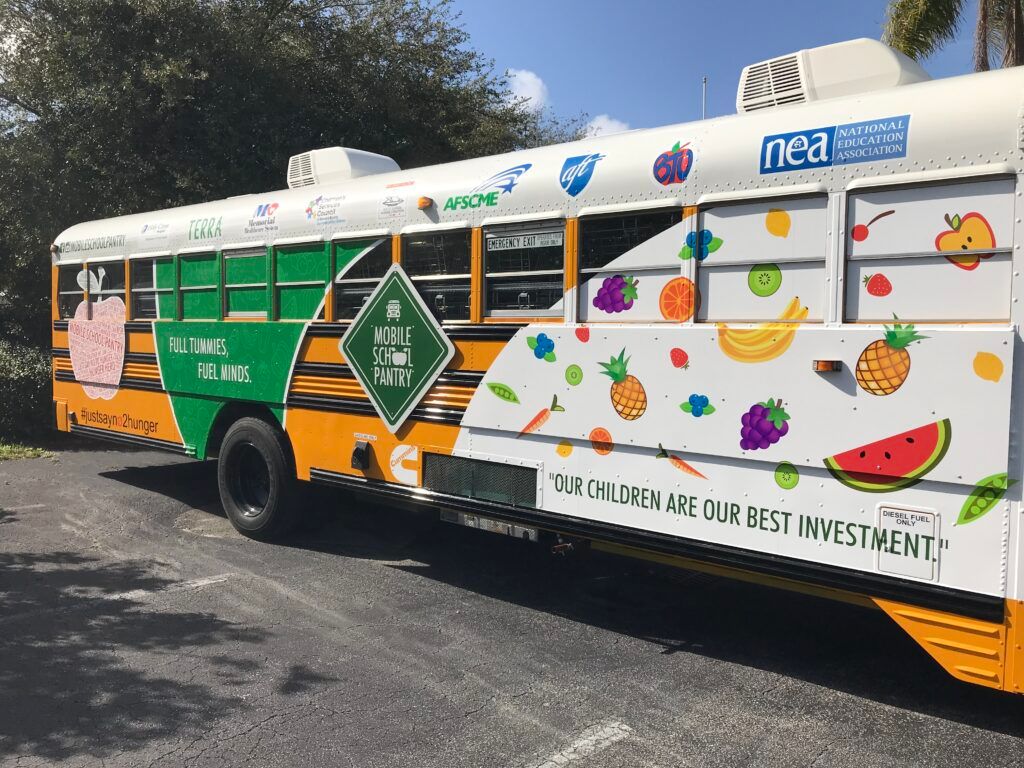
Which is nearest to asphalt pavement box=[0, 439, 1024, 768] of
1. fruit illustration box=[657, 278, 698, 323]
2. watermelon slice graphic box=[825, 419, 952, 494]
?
watermelon slice graphic box=[825, 419, 952, 494]

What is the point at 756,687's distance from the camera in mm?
4242

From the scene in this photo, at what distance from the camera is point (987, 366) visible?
3.38 metres

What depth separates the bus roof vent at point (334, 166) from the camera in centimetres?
695

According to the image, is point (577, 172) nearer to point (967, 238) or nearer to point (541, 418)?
point (541, 418)

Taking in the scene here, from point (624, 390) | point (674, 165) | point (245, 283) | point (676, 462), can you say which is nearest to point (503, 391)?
point (624, 390)

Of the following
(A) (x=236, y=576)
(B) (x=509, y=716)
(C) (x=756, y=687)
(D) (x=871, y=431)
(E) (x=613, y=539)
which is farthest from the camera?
(A) (x=236, y=576)

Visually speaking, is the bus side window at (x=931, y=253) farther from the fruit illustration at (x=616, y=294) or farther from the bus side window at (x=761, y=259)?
the fruit illustration at (x=616, y=294)

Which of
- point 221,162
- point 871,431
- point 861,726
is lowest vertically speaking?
point 861,726

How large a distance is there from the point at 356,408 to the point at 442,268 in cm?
127

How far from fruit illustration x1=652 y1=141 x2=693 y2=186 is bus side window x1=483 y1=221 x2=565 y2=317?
646 millimetres

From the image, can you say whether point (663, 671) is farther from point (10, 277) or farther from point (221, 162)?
point (10, 277)

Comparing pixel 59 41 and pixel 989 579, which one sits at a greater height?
pixel 59 41

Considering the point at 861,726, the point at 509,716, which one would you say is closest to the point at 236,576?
the point at 509,716

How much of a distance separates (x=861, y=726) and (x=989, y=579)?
934mm
